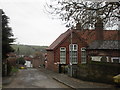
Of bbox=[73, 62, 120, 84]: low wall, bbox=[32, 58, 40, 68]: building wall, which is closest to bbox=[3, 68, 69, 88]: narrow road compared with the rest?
bbox=[73, 62, 120, 84]: low wall

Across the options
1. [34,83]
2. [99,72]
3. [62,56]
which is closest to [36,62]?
[62,56]

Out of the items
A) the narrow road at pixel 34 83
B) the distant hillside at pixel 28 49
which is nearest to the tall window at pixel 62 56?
the narrow road at pixel 34 83

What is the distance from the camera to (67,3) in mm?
12570

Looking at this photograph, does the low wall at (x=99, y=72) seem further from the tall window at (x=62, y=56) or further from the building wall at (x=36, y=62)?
the building wall at (x=36, y=62)

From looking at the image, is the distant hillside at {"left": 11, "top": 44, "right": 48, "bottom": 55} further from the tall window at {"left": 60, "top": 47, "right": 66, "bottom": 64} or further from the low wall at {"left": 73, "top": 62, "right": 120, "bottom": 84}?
the low wall at {"left": 73, "top": 62, "right": 120, "bottom": 84}

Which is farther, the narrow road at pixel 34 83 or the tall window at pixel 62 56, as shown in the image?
the tall window at pixel 62 56

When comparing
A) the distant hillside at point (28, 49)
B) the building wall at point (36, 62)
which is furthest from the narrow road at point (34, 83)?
the distant hillside at point (28, 49)

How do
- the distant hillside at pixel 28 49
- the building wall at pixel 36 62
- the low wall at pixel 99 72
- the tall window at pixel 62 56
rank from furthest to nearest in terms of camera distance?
1. the distant hillside at pixel 28 49
2. the building wall at pixel 36 62
3. the tall window at pixel 62 56
4. the low wall at pixel 99 72

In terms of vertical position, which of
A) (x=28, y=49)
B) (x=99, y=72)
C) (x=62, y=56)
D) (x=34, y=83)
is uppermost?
(x=28, y=49)

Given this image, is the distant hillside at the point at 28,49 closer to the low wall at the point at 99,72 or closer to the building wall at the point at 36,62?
the building wall at the point at 36,62

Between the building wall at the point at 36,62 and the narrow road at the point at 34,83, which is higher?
the building wall at the point at 36,62

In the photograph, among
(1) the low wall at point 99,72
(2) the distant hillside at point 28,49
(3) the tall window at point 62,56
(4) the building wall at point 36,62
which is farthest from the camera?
(2) the distant hillside at point 28,49

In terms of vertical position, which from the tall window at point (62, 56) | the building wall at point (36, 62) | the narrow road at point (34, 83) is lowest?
the narrow road at point (34, 83)

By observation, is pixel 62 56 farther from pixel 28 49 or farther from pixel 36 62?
pixel 28 49
